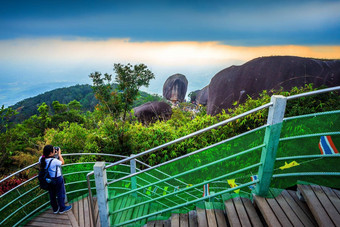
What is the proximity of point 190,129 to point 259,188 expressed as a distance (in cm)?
353

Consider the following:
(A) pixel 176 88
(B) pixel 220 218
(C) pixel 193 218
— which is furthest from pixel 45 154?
(A) pixel 176 88

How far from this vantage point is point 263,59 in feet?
31.7

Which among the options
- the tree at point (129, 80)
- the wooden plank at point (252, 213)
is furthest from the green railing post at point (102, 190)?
the tree at point (129, 80)

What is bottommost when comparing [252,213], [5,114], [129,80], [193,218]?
[193,218]

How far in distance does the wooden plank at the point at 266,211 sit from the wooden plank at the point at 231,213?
228mm

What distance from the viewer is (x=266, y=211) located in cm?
170

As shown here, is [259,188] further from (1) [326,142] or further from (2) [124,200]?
(2) [124,200]

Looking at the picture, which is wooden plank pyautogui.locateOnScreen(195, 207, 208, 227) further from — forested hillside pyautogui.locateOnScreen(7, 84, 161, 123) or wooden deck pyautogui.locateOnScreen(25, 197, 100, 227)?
forested hillside pyautogui.locateOnScreen(7, 84, 161, 123)

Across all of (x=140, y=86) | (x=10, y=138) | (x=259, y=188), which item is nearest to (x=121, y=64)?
(x=140, y=86)

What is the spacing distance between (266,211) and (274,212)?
68 millimetres

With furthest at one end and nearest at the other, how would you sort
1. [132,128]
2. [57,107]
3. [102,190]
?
[57,107] → [132,128] → [102,190]

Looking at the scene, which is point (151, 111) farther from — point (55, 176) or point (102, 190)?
point (102, 190)

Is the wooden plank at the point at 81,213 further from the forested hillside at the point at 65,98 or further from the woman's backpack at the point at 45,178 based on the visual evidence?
the forested hillside at the point at 65,98

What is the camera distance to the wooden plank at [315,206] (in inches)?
58.7
